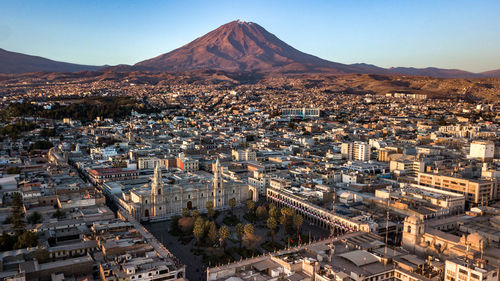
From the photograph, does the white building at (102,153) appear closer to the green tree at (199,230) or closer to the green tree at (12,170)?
the green tree at (12,170)

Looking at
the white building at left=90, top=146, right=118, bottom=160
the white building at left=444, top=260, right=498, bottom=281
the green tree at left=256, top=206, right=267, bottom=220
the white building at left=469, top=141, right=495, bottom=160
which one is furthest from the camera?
the white building at left=90, top=146, right=118, bottom=160

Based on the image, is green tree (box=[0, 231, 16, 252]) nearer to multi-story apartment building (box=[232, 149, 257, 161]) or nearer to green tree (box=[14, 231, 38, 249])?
green tree (box=[14, 231, 38, 249])

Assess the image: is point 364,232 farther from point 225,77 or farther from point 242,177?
point 225,77

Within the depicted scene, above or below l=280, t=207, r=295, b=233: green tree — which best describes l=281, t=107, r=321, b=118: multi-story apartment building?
above

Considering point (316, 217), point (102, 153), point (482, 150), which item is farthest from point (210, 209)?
point (482, 150)

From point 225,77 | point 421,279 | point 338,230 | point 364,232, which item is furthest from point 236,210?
point 225,77

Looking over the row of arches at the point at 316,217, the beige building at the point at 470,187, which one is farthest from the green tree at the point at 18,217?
the beige building at the point at 470,187

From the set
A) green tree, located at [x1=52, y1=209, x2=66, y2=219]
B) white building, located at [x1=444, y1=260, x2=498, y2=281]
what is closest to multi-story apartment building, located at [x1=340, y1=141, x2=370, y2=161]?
white building, located at [x1=444, y1=260, x2=498, y2=281]

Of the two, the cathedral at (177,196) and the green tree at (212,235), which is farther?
the cathedral at (177,196)
